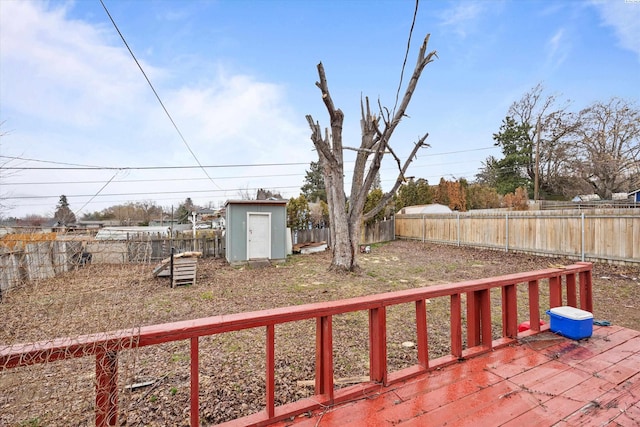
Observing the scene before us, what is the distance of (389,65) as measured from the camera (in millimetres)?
6965

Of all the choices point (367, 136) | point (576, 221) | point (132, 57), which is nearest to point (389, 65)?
point (367, 136)

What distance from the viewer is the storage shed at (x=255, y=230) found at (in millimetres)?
9758

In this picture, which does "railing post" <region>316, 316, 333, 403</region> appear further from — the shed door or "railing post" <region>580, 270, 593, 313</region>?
the shed door

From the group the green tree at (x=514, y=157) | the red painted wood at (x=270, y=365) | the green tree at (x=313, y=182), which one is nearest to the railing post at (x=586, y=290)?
the red painted wood at (x=270, y=365)

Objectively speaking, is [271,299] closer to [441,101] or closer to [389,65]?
[389,65]

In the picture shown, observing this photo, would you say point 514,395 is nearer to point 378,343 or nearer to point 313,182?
point 378,343

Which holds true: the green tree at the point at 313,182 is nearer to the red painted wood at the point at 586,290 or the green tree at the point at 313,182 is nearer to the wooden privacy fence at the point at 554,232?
the wooden privacy fence at the point at 554,232

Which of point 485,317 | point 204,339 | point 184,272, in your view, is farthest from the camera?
point 184,272

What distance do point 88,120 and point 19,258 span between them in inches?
223

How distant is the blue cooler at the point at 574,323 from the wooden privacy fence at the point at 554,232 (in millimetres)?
6630

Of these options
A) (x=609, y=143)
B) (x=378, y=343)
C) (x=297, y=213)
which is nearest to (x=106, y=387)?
(x=378, y=343)

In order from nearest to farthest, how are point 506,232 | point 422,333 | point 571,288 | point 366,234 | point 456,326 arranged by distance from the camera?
point 422,333
point 456,326
point 571,288
point 506,232
point 366,234

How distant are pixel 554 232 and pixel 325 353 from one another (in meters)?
10.1

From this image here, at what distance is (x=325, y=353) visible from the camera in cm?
171
